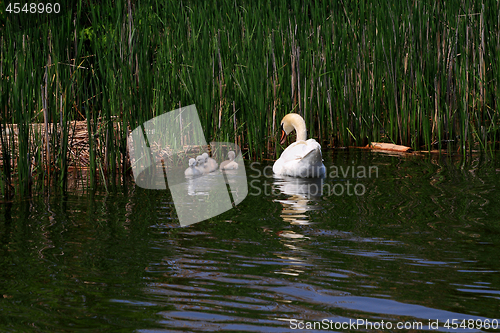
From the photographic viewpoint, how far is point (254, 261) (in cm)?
363

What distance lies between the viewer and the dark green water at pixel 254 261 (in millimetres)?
2854

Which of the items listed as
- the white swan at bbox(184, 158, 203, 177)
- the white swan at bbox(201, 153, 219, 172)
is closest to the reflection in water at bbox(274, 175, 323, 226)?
the white swan at bbox(201, 153, 219, 172)

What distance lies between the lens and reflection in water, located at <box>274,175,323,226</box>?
4880 millimetres

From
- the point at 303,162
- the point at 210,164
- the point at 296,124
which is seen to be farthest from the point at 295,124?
the point at 210,164

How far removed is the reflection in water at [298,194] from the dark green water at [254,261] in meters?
0.03

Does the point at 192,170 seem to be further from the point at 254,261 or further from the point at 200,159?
the point at 254,261

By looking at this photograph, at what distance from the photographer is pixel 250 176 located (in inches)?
268

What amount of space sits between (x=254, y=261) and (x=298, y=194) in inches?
94.1

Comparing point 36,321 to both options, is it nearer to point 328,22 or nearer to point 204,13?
point 204,13

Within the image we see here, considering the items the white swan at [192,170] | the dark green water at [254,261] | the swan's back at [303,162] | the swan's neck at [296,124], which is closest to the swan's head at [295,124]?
the swan's neck at [296,124]

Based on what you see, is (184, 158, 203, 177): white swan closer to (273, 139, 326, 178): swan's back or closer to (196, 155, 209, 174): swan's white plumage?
(196, 155, 209, 174): swan's white plumage

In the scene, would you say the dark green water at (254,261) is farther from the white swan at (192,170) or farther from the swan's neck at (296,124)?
the swan's neck at (296,124)

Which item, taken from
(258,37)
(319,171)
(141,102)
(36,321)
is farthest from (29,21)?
(36,321)

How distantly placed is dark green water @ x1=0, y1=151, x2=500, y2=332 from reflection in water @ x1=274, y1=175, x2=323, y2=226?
0.03 metres
